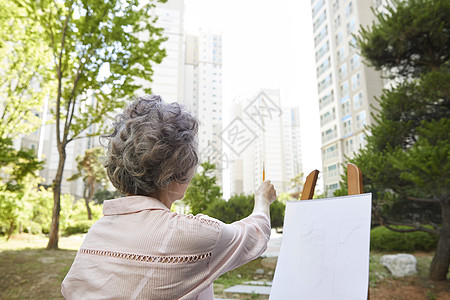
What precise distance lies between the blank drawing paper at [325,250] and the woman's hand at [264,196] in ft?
1.13

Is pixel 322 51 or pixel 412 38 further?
pixel 322 51

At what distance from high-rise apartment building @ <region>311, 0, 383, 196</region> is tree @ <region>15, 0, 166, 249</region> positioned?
36.0 ft

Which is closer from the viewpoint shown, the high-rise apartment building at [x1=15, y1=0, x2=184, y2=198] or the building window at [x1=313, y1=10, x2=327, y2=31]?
the building window at [x1=313, y1=10, x2=327, y2=31]

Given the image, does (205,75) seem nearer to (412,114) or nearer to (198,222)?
(412,114)

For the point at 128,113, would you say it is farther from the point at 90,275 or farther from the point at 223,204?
the point at 223,204

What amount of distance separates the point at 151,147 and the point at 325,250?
2.57 ft

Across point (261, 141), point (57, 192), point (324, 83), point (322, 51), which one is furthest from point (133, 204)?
point (322, 51)

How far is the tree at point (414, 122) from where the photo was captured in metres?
2.73

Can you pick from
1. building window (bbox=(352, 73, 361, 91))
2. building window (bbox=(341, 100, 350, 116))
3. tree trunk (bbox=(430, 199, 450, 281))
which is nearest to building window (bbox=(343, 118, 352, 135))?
building window (bbox=(341, 100, 350, 116))

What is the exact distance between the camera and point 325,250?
3.49 ft

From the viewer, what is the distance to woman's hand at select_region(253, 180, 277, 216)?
812 millimetres

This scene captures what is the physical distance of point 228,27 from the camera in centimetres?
760

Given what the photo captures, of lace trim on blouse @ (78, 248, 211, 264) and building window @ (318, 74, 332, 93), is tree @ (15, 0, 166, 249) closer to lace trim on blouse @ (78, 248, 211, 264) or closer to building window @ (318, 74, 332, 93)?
lace trim on blouse @ (78, 248, 211, 264)

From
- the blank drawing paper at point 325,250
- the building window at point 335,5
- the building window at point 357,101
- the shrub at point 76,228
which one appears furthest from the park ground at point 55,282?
the building window at point 335,5
